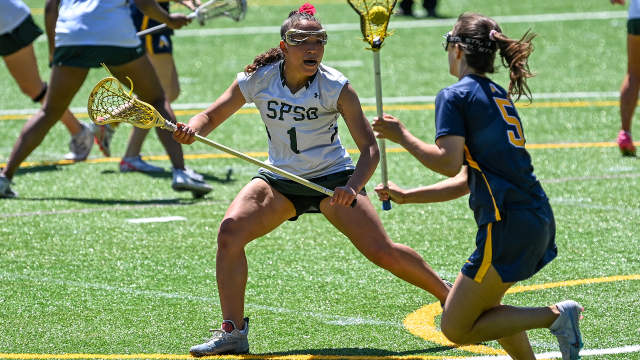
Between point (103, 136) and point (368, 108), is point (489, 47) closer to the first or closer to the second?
point (103, 136)

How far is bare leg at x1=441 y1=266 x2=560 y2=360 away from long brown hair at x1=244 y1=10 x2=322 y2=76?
170cm

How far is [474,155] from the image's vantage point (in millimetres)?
4105

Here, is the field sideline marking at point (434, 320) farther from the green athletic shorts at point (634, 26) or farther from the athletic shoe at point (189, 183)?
the green athletic shorts at point (634, 26)

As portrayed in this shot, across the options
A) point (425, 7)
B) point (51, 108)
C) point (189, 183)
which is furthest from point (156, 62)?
point (425, 7)

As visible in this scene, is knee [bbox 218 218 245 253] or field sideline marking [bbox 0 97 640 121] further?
field sideline marking [bbox 0 97 640 121]

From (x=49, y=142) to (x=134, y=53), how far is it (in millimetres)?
3157

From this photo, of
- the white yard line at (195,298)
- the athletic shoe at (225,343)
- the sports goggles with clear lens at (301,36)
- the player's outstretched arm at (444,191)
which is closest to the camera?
the player's outstretched arm at (444,191)

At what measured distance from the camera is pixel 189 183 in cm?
822

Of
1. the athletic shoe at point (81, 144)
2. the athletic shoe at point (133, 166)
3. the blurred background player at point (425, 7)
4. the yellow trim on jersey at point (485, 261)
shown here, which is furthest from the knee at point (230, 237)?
the blurred background player at point (425, 7)

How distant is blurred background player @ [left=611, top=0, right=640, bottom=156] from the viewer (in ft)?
31.0

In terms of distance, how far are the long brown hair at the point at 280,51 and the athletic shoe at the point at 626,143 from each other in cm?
544

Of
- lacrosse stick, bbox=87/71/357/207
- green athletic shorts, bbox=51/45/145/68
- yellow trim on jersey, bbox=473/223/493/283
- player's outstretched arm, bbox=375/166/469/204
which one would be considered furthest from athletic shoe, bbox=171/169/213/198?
yellow trim on jersey, bbox=473/223/493/283

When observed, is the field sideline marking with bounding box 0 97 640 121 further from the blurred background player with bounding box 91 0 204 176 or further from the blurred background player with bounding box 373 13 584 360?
the blurred background player with bounding box 373 13 584 360

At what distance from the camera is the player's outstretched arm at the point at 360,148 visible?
4645 mm
